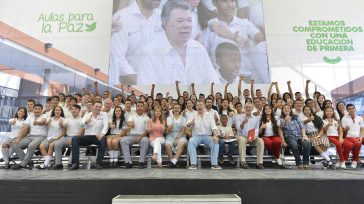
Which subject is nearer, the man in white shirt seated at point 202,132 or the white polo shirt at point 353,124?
the man in white shirt seated at point 202,132

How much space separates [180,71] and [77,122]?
272cm

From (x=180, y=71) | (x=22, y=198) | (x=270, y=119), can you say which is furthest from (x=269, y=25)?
(x=22, y=198)

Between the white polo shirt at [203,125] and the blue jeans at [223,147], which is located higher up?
the white polo shirt at [203,125]

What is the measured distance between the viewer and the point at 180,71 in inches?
236

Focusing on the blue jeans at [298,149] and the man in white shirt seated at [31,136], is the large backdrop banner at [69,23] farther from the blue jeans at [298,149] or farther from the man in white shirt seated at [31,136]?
the blue jeans at [298,149]

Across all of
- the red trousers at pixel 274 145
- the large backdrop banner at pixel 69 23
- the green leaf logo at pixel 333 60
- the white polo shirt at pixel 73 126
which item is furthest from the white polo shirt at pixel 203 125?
the green leaf logo at pixel 333 60

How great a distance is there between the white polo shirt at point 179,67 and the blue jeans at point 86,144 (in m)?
2.43

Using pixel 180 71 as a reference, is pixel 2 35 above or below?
above

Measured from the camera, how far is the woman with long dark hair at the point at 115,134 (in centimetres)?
379

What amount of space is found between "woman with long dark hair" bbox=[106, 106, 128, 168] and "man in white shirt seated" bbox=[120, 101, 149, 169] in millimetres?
98

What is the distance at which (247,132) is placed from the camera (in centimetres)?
406

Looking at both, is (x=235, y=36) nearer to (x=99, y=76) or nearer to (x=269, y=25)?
(x=269, y=25)

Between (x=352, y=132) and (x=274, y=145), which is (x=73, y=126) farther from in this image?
(x=352, y=132)

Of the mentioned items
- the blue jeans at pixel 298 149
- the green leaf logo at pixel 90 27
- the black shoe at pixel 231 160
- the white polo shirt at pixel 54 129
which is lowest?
the black shoe at pixel 231 160
